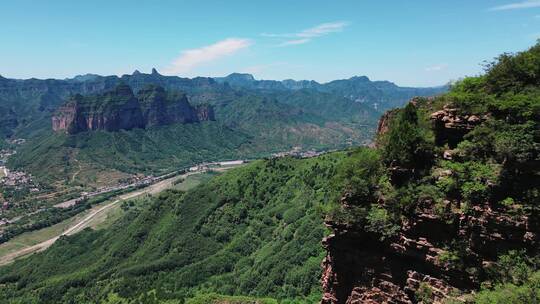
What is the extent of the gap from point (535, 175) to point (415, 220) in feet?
29.0

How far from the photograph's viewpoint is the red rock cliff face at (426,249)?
2862 centimetres

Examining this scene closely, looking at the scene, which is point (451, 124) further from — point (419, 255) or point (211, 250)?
point (211, 250)

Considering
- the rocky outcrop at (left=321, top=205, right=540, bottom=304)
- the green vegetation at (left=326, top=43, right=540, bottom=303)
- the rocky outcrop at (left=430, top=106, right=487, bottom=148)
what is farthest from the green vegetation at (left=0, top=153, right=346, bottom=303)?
the rocky outcrop at (left=430, top=106, right=487, bottom=148)

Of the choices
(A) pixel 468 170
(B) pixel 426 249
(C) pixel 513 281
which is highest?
(A) pixel 468 170

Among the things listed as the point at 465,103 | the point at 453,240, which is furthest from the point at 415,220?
the point at 465,103

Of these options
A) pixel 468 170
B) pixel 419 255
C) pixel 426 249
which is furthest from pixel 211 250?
pixel 468 170

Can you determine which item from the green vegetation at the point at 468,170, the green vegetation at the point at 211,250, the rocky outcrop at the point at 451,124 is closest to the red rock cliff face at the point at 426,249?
the rocky outcrop at the point at 451,124

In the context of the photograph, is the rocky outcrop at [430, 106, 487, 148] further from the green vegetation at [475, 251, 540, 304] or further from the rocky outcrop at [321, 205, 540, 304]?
the green vegetation at [475, 251, 540, 304]

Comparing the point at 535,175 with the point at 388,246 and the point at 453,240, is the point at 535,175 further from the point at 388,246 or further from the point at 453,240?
the point at 388,246

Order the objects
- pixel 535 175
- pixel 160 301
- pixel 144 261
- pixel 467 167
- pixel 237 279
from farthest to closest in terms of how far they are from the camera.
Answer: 1. pixel 144 261
2. pixel 237 279
3. pixel 160 301
4. pixel 467 167
5. pixel 535 175

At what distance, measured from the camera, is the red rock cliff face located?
93.9 feet

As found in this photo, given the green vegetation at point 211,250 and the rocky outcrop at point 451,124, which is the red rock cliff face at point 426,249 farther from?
the green vegetation at point 211,250

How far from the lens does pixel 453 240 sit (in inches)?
1193

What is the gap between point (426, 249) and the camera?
103ft
